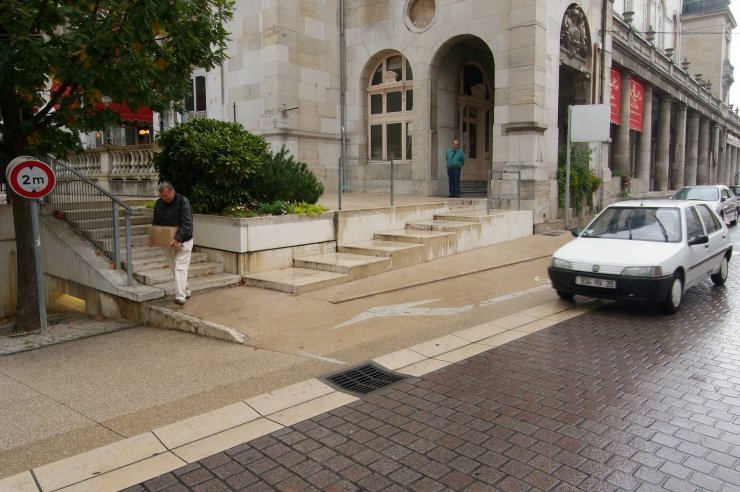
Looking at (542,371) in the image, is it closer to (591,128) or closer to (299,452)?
(299,452)

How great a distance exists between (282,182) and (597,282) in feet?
19.0

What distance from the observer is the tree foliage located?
→ 22.4 feet

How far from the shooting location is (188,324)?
24.3 feet

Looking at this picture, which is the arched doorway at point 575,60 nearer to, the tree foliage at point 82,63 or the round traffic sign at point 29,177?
the tree foliage at point 82,63

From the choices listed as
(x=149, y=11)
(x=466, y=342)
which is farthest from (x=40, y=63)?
(x=466, y=342)

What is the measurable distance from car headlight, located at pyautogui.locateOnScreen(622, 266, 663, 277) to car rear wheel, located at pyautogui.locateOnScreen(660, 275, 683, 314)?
0.33m

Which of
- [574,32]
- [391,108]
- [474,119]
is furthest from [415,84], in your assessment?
[574,32]

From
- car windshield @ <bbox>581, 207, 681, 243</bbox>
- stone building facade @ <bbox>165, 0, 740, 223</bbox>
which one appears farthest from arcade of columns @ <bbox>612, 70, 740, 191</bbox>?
car windshield @ <bbox>581, 207, 681, 243</bbox>

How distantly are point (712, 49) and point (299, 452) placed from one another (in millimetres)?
58318

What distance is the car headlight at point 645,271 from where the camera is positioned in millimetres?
7488

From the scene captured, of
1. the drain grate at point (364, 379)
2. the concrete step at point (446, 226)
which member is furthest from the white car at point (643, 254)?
the drain grate at point (364, 379)

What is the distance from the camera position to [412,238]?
38.1 feet

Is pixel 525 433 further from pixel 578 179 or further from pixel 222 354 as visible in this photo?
pixel 578 179

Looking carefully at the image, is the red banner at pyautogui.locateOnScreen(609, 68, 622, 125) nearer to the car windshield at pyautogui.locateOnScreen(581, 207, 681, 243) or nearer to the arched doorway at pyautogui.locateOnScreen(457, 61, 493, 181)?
the arched doorway at pyautogui.locateOnScreen(457, 61, 493, 181)
